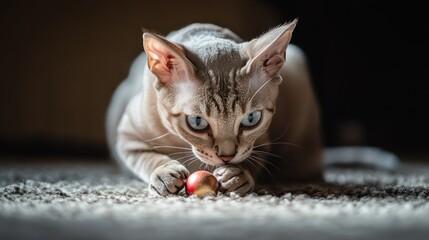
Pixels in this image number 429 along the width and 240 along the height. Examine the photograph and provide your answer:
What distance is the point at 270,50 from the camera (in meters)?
1.53

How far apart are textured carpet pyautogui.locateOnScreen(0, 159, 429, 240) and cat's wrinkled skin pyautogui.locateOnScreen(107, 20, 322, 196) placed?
11 cm

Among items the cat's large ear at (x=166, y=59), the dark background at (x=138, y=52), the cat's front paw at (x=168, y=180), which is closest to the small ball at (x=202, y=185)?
the cat's front paw at (x=168, y=180)

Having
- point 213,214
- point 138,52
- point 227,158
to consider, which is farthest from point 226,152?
point 138,52

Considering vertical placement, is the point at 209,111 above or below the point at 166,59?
below

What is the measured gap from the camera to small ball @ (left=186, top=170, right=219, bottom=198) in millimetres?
1410

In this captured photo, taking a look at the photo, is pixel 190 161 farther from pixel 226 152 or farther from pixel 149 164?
pixel 226 152

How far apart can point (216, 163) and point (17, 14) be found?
6.81ft

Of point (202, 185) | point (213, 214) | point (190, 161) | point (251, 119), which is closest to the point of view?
point (213, 214)

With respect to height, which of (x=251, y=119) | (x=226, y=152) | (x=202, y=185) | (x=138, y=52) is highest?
(x=138, y=52)

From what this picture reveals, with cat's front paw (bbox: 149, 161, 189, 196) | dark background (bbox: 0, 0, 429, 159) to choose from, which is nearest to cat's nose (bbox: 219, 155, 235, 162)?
cat's front paw (bbox: 149, 161, 189, 196)

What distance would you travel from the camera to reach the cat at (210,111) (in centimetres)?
148

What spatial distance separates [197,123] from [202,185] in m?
0.18

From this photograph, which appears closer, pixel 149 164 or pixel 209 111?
pixel 209 111

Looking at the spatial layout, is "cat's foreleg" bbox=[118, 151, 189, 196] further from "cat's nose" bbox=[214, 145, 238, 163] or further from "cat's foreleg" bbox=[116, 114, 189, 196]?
"cat's nose" bbox=[214, 145, 238, 163]
